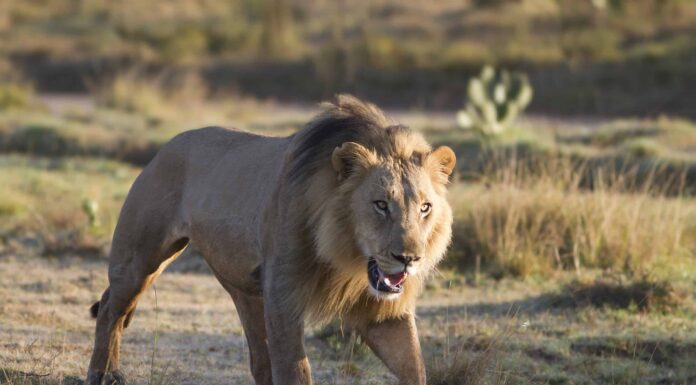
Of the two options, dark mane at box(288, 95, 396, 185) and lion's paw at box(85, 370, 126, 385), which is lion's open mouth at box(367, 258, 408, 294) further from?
lion's paw at box(85, 370, 126, 385)

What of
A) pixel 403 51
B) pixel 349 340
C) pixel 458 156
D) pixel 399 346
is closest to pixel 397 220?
pixel 399 346

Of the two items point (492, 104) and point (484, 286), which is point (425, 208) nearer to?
point (484, 286)

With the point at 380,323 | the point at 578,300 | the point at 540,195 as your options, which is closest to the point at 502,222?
the point at 540,195

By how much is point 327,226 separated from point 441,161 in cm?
64

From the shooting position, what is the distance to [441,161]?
220 inches

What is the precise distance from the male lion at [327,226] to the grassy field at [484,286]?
69cm

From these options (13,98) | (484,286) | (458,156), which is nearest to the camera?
(484,286)

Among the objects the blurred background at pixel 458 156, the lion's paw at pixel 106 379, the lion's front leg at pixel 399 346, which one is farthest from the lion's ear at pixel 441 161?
the lion's paw at pixel 106 379

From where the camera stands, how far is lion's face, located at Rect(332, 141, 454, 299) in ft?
16.6

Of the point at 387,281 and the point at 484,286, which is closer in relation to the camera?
the point at 387,281

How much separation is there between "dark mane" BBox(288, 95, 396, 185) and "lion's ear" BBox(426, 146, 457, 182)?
0.20m

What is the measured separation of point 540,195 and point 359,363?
349 cm

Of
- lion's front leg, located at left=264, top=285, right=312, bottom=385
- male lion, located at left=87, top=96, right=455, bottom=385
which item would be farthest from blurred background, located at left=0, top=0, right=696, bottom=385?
lion's front leg, located at left=264, top=285, right=312, bottom=385

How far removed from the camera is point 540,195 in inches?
419
